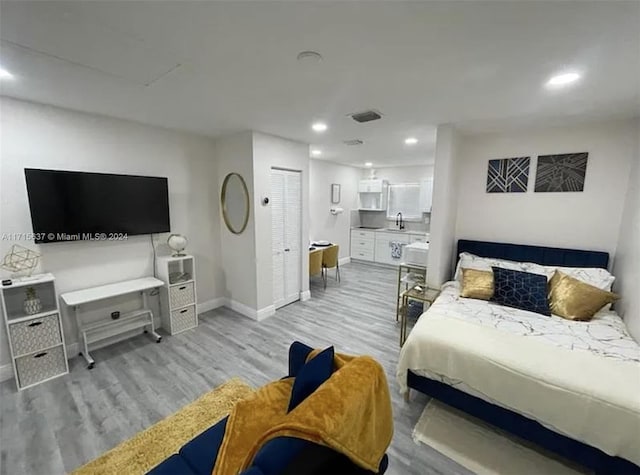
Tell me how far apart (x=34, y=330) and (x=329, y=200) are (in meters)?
5.09

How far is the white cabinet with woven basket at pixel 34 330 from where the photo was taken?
7.48 ft

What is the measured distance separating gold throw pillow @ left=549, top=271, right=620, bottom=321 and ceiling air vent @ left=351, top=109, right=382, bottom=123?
Result: 7.96 ft

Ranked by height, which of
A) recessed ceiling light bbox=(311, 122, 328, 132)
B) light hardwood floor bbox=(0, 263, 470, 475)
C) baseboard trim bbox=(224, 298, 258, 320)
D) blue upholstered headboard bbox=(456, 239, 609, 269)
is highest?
recessed ceiling light bbox=(311, 122, 328, 132)

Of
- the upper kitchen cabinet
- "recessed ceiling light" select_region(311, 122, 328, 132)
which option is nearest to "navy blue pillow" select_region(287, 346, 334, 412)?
"recessed ceiling light" select_region(311, 122, 328, 132)

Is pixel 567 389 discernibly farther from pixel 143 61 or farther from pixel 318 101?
pixel 143 61

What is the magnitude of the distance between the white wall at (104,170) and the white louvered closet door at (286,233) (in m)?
0.91

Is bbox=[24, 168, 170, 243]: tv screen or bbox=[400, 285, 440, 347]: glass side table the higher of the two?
bbox=[24, 168, 170, 243]: tv screen

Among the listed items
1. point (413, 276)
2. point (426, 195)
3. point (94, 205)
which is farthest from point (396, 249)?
point (94, 205)

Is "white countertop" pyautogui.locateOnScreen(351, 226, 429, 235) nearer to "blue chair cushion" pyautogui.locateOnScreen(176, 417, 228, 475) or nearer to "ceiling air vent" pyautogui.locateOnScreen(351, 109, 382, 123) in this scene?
"ceiling air vent" pyautogui.locateOnScreen(351, 109, 382, 123)

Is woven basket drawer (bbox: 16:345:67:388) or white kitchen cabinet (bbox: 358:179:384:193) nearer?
woven basket drawer (bbox: 16:345:67:388)

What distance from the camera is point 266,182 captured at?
11.5 ft

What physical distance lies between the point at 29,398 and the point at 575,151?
18.7 feet

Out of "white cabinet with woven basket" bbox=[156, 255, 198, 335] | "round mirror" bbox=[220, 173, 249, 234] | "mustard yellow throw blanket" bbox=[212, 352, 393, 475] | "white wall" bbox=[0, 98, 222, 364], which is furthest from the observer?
"round mirror" bbox=[220, 173, 249, 234]

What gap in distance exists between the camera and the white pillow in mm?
2920
